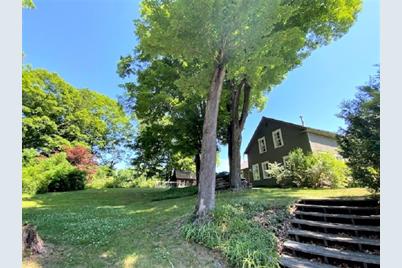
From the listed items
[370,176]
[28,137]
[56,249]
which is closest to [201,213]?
[56,249]

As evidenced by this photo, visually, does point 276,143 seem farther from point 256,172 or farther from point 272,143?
point 256,172

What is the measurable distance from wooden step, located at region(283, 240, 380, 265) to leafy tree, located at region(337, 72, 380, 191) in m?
2.18

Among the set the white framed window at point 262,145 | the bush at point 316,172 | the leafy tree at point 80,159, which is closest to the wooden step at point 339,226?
the bush at point 316,172

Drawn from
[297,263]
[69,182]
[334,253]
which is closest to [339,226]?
[334,253]

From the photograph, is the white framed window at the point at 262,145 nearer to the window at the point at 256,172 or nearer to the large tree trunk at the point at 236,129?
the window at the point at 256,172

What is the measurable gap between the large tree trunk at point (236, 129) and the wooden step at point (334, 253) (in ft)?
25.2

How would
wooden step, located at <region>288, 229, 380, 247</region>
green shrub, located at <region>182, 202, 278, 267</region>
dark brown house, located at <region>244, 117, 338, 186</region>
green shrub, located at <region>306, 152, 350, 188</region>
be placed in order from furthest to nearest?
1. dark brown house, located at <region>244, 117, 338, 186</region>
2. green shrub, located at <region>306, 152, 350, 188</region>
3. wooden step, located at <region>288, 229, 380, 247</region>
4. green shrub, located at <region>182, 202, 278, 267</region>

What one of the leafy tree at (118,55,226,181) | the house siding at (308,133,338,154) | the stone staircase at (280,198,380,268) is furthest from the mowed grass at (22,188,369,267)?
the house siding at (308,133,338,154)

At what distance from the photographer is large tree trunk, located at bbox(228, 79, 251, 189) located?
13273 millimetres

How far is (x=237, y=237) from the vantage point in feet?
17.5

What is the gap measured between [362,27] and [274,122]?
11483 millimetres

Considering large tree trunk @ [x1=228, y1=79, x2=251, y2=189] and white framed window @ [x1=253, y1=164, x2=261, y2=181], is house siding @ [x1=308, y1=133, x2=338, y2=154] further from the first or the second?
large tree trunk @ [x1=228, y1=79, x2=251, y2=189]

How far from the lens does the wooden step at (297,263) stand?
463 centimetres

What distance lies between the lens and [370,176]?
6664 millimetres
